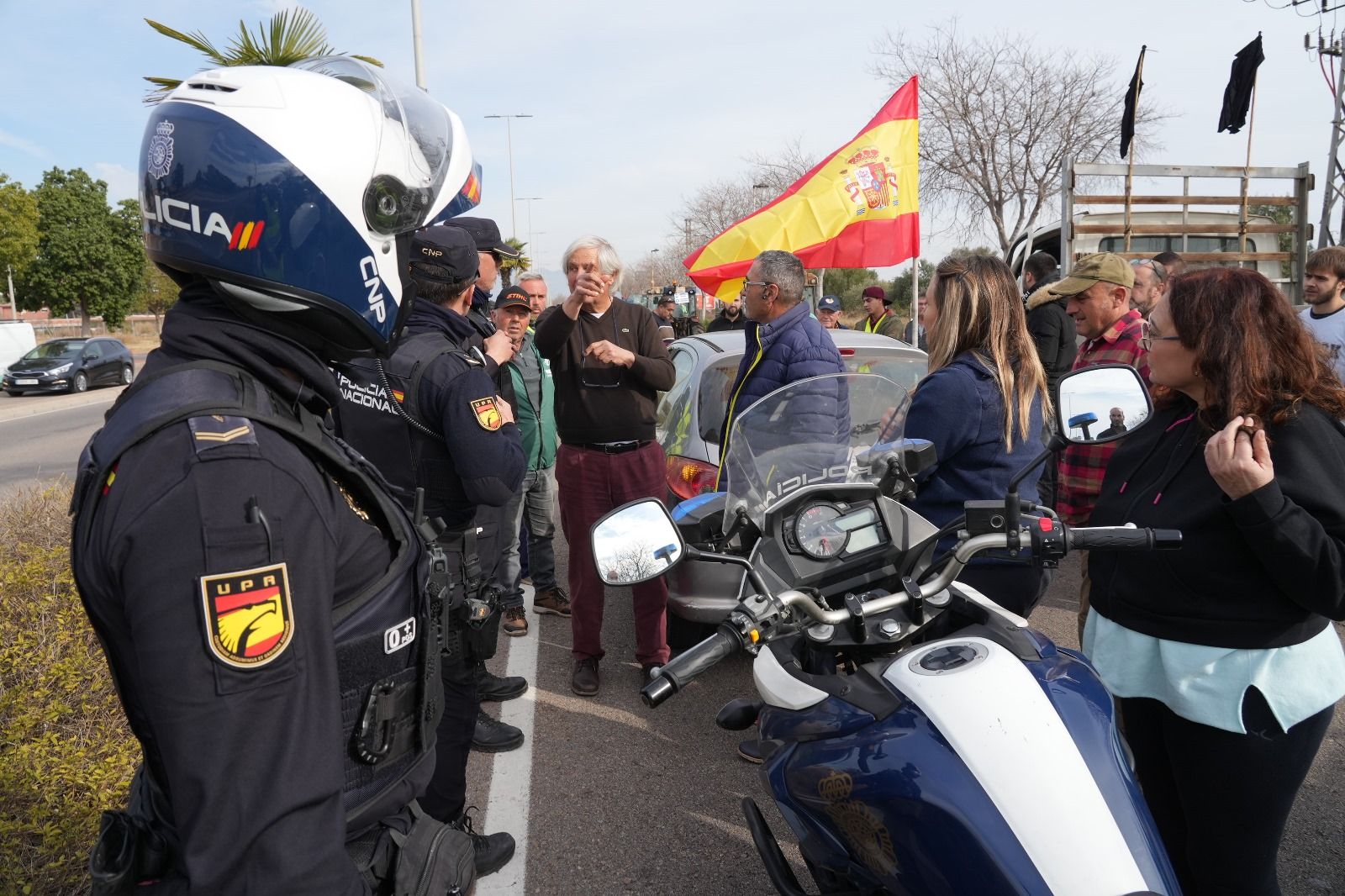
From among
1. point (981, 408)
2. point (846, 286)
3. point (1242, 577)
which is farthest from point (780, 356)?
point (846, 286)

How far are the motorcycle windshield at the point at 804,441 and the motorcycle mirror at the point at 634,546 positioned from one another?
0.88 feet

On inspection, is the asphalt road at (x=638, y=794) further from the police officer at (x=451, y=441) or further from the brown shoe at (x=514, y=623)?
the police officer at (x=451, y=441)

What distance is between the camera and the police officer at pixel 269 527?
0.93 meters

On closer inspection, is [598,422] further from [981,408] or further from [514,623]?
[981,408]

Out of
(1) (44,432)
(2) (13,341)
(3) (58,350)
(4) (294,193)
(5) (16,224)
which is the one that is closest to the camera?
(4) (294,193)

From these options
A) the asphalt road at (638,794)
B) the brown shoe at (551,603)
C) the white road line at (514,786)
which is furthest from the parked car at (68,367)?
the asphalt road at (638,794)

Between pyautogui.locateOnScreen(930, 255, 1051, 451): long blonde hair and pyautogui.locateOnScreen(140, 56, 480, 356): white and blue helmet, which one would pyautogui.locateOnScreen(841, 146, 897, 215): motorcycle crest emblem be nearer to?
pyautogui.locateOnScreen(930, 255, 1051, 451): long blonde hair

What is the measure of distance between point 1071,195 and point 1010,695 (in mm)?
8235

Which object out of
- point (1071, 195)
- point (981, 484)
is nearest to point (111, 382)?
point (1071, 195)

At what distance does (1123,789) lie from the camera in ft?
4.17

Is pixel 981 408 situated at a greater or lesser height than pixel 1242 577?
greater

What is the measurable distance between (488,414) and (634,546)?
1.37 meters

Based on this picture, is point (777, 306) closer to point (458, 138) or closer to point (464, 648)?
point (464, 648)

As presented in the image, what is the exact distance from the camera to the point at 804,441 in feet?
6.72
